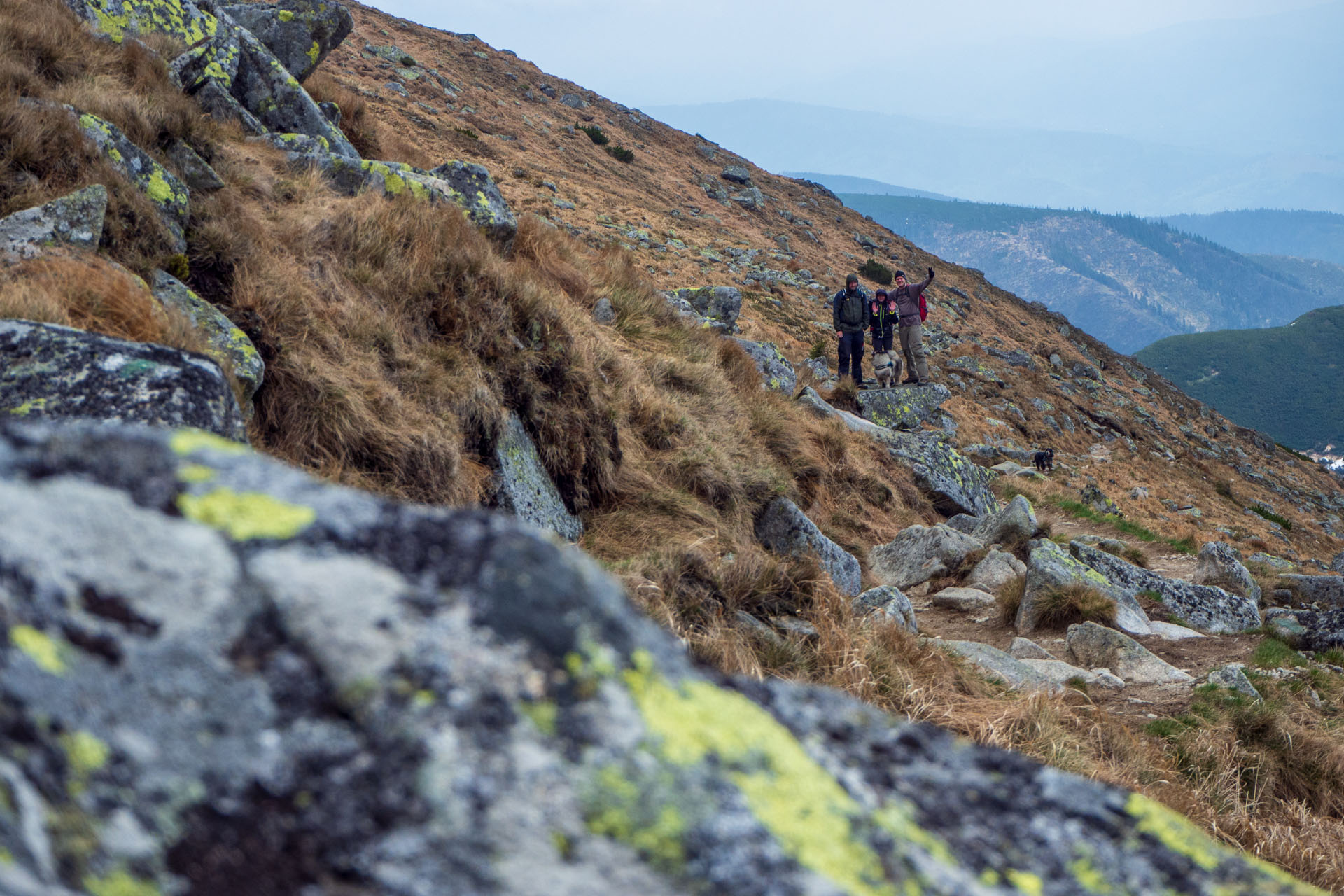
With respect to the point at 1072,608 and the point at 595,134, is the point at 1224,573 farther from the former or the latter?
the point at 595,134

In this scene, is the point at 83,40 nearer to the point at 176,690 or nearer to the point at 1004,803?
the point at 176,690

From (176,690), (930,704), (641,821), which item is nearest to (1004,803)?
(641,821)

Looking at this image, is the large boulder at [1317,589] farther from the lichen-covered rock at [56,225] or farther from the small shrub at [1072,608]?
the lichen-covered rock at [56,225]

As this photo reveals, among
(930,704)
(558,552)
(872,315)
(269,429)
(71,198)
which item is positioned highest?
(872,315)

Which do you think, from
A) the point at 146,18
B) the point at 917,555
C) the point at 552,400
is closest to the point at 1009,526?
the point at 917,555

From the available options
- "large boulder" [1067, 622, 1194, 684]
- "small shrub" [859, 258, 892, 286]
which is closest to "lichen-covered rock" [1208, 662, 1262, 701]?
"large boulder" [1067, 622, 1194, 684]

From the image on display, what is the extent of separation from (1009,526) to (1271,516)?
21.0m

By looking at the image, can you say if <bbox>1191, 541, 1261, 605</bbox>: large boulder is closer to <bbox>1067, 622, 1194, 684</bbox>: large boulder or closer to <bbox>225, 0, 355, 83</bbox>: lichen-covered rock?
<bbox>1067, 622, 1194, 684</bbox>: large boulder

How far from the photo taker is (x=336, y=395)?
15.7 ft

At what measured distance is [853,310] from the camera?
16.2m

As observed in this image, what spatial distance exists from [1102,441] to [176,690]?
30.8m

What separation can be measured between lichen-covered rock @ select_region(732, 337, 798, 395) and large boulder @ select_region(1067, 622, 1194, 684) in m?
6.07

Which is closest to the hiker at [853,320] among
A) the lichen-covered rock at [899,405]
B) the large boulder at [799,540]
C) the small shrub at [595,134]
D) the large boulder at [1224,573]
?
the lichen-covered rock at [899,405]

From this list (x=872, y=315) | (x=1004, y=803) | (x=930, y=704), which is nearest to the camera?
(x=1004, y=803)
